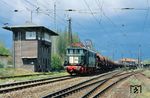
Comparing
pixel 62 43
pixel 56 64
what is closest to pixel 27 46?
pixel 56 64

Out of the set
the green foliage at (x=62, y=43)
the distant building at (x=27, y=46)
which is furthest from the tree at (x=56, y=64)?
the green foliage at (x=62, y=43)

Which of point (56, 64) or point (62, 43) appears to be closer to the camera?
point (56, 64)

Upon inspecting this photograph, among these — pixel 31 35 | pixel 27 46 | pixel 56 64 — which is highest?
pixel 31 35

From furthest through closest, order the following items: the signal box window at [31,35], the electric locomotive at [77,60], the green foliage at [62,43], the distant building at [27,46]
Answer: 1. the green foliage at [62,43]
2. the signal box window at [31,35]
3. the distant building at [27,46]
4. the electric locomotive at [77,60]

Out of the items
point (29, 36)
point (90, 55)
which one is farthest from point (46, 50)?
point (90, 55)

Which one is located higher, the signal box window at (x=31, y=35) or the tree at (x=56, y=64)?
the signal box window at (x=31, y=35)

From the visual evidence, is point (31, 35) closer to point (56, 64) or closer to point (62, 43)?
point (56, 64)

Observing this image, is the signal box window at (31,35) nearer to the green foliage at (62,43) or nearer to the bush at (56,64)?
the bush at (56,64)

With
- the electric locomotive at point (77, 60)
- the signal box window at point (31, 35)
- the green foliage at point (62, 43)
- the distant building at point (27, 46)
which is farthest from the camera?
the green foliage at point (62, 43)

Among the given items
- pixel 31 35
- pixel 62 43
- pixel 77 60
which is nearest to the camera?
pixel 77 60

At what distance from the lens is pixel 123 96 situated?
827 inches

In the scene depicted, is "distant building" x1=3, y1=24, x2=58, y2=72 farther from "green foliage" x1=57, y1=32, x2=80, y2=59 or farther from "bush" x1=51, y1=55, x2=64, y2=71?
"green foliage" x1=57, y1=32, x2=80, y2=59

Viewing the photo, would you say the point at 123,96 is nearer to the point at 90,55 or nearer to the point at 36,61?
the point at 90,55

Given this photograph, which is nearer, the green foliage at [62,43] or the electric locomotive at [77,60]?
the electric locomotive at [77,60]
